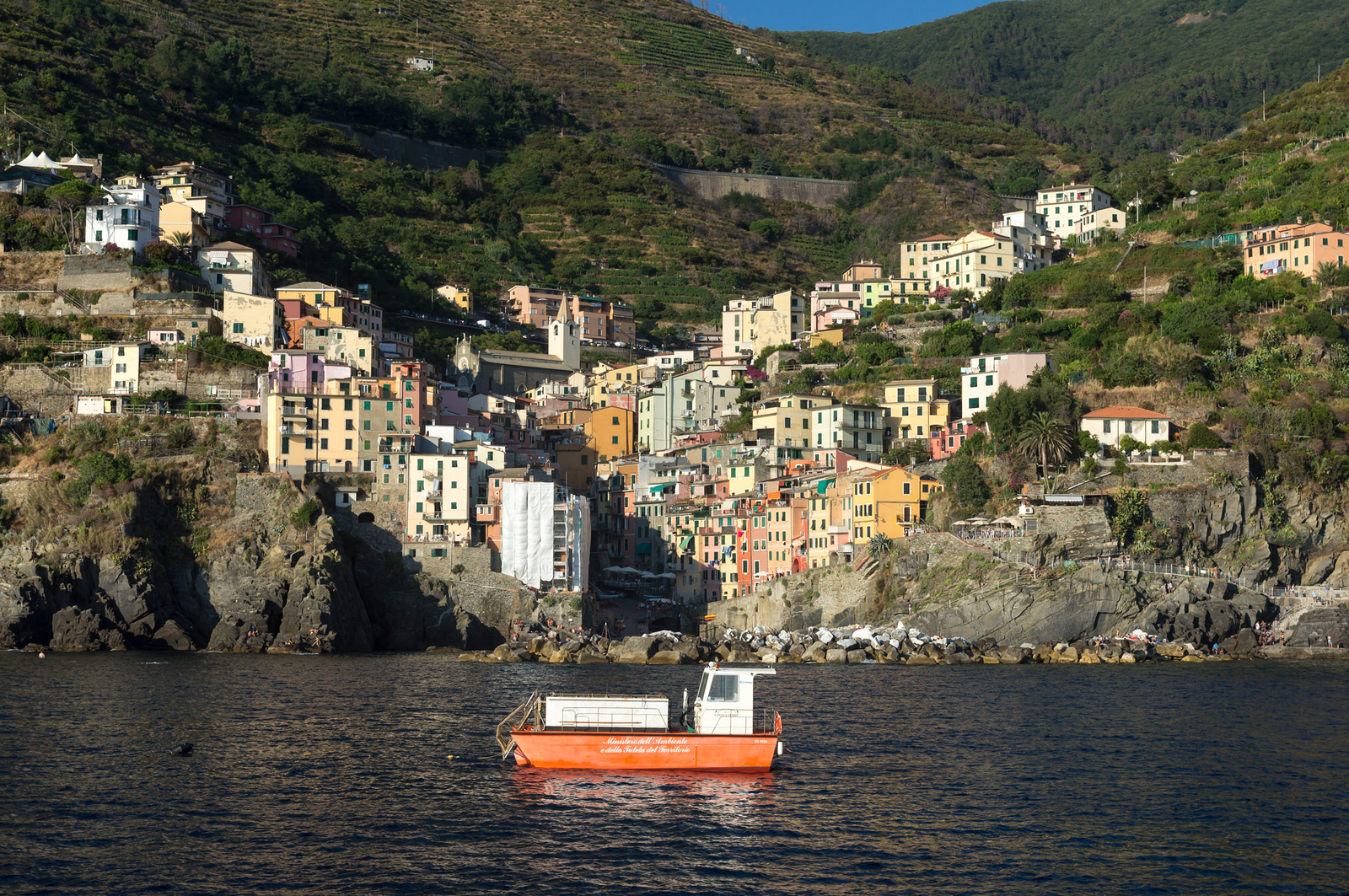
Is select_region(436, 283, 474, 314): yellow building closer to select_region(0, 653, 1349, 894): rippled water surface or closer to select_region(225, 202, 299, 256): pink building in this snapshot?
select_region(225, 202, 299, 256): pink building

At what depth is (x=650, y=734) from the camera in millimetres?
37594

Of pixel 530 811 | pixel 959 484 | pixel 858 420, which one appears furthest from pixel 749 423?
pixel 530 811

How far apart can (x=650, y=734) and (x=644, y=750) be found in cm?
51

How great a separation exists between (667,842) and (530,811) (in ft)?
14.6

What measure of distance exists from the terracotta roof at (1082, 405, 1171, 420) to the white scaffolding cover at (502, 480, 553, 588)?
32502 millimetres

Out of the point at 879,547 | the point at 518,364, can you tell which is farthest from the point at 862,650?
the point at 518,364

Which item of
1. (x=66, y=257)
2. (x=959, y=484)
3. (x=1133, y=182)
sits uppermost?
(x=1133, y=182)

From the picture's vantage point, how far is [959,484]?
251ft

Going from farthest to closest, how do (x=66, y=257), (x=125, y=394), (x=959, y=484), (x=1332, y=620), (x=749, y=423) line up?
(x=749, y=423) → (x=66, y=257) → (x=125, y=394) → (x=959, y=484) → (x=1332, y=620)

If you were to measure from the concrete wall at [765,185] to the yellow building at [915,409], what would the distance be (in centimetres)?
8084

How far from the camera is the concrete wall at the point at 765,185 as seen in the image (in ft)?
553

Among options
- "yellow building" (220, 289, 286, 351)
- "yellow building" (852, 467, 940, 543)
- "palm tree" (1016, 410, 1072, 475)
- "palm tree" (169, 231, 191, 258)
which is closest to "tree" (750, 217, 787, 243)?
"palm tree" (169, 231, 191, 258)

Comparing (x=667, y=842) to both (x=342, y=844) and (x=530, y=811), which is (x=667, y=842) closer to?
(x=530, y=811)

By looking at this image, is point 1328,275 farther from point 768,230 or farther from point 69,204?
point 69,204
